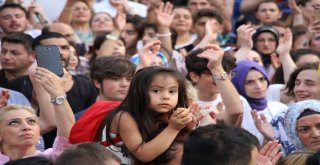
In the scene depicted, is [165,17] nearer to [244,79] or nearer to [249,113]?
[244,79]

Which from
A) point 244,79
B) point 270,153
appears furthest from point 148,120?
point 244,79

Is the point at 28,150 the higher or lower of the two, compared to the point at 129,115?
lower

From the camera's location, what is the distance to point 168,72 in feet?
18.7

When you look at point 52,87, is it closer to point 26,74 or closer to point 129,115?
point 129,115

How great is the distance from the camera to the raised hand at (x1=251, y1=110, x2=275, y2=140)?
23.3 feet

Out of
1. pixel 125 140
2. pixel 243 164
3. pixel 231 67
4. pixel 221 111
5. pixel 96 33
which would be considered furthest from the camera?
Answer: pixel 96 33

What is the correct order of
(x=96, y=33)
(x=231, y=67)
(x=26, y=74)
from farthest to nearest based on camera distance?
(x=96, y=33), (x=26, y=74), (x=231, y=67)

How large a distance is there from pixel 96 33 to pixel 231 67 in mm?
3742

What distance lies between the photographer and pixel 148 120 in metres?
5.55

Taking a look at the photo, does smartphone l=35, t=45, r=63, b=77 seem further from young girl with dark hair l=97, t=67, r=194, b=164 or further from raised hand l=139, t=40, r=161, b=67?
raised hand l=139, t=40, r=161, b=67

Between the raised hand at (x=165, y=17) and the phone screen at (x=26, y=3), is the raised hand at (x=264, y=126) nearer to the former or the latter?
the raised hand at (x=165, y=17)

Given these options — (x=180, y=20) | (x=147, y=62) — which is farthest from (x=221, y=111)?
(x=180, y=20)

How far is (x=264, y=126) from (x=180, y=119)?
1936 millimetres

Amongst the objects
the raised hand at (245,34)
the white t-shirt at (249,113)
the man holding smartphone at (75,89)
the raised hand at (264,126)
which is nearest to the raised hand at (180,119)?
the raised hand at (264,126)
